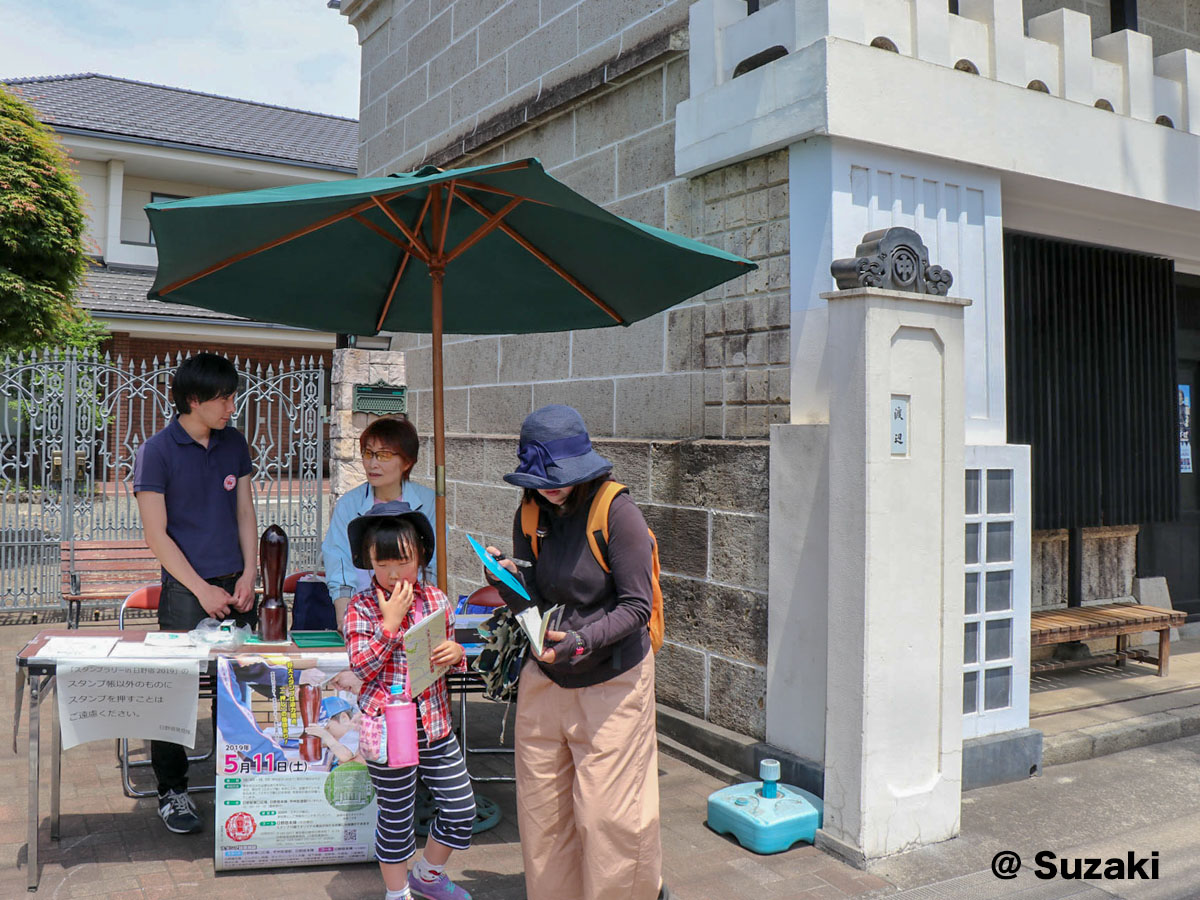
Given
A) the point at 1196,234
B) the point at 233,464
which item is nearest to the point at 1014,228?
the point at 1196,234

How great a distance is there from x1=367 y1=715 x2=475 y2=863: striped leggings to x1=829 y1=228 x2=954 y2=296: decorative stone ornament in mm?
2459

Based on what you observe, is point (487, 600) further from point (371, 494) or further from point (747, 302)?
point (747, 302)

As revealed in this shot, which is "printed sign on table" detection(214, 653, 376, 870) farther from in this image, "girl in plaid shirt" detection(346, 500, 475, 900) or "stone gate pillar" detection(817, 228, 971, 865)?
"stone gate pillar" detection(817, 228, 971, 865)

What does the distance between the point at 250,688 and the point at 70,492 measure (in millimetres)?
6576

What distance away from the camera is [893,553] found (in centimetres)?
409

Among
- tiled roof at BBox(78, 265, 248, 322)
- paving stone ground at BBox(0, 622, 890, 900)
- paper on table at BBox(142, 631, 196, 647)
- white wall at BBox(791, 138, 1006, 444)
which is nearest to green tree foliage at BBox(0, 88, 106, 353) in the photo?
tiled roof at BBox(78, 265, 248, 322)

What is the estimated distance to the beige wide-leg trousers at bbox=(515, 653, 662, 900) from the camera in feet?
10.3

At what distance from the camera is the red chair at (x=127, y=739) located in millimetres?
4402

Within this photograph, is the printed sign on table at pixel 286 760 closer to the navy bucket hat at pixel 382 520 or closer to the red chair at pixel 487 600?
the navy bucket hat at pixel 382 520

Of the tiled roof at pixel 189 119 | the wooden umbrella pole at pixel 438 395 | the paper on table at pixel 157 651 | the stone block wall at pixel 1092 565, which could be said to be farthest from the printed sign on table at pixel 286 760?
the tiled roof at pixel 189 119

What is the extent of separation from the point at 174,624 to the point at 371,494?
98cm

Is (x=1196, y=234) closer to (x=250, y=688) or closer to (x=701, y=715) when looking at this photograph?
(x=701, y=715)

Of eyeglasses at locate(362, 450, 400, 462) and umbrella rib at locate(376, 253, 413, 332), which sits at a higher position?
umbrella rib at locate(376, 253, 413, 332)

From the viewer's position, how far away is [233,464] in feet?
14.1
